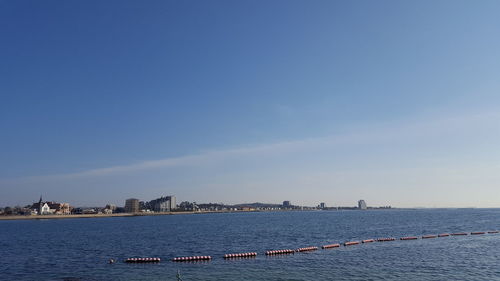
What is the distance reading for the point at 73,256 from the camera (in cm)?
7938

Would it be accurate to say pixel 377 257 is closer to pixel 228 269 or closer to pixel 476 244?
pixel 228 269

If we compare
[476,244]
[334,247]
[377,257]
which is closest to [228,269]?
[377,257]

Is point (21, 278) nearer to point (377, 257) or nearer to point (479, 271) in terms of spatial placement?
point (377, 257)

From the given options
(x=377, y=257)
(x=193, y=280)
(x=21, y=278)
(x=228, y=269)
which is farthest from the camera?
(x=377, y=257)

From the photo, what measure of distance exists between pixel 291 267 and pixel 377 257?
19.4m

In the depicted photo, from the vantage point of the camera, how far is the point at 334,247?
87.1 meters

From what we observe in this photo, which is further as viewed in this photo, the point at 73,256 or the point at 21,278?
the point at 73,256

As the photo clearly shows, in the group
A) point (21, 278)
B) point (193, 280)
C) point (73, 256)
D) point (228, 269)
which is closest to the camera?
point (193, 280)

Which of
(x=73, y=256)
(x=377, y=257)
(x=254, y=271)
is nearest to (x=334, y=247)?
(x=377, y=257)

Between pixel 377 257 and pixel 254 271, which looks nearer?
pixel 254 271

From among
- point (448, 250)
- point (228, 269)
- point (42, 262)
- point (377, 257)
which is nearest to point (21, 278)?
point (42, 262)

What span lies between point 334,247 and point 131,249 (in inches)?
1858

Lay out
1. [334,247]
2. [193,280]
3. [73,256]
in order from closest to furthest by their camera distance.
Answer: [193,280] < [73,256] < [334,247]

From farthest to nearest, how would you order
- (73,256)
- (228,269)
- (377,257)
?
1. (73,256)
2. (377,257)
3. (228,269)
